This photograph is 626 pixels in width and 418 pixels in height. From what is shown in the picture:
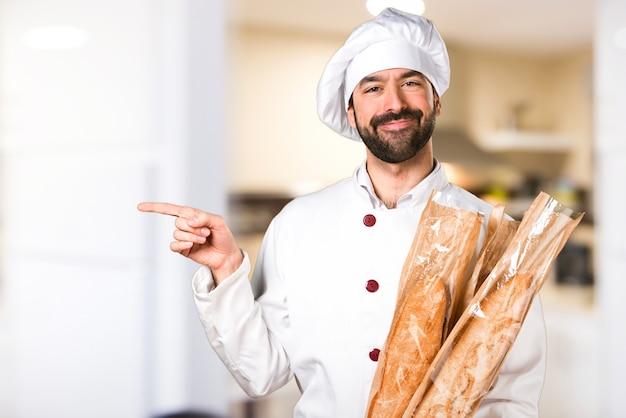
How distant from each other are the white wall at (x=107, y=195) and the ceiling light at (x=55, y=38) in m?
0.02

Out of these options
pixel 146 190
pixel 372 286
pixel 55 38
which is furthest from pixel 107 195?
pixel 372 286

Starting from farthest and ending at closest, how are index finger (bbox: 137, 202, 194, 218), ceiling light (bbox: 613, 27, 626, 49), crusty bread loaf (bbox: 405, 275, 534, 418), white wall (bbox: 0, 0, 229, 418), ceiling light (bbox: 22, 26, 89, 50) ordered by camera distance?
ceiling light (bbox: 22, 26, 89, 50) < white wall (bbox: 0, 0, 229, 418) < ceiling light (bbox: 613, 27, 626, 49) < index finger (bbox: 137, 202, 194, 218) < crusty bread loaf (bbox: 405, 275, 534, 418)

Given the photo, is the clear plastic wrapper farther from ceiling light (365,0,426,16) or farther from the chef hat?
ceiling light (365,0,426,16)

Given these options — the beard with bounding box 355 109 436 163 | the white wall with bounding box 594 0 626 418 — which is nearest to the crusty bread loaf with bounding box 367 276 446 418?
the beard with bounding box 355 109 436 163

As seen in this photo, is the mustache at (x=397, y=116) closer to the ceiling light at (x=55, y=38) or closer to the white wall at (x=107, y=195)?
the white wall at (x=107, y=195)

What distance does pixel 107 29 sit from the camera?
6.08ft

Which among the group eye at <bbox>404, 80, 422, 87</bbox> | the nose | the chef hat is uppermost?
the chef hat

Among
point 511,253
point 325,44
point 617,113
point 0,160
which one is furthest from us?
point 0,160

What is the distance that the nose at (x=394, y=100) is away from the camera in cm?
67

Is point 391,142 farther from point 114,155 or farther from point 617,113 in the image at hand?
point 114,155

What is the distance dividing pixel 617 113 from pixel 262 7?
88 centimetres

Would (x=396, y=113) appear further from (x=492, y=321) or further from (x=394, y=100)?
(x=492, y=321)

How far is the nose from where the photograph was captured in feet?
2.20

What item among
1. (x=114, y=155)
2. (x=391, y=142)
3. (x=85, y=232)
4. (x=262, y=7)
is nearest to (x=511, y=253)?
(x=391, y=142)
